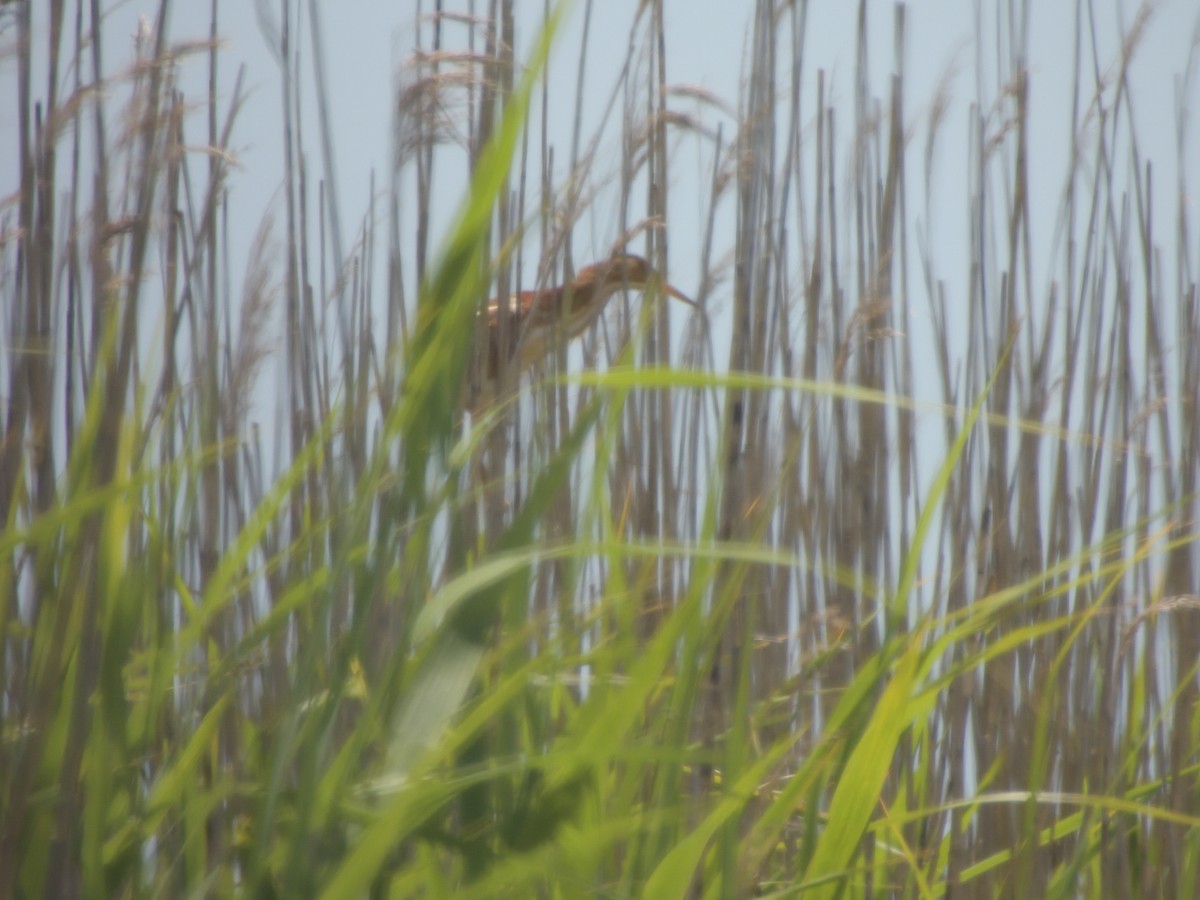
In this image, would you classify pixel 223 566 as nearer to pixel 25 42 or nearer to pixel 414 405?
pixel 414 405

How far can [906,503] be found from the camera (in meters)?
1.18

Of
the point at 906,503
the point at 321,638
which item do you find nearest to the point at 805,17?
the point at 906,503

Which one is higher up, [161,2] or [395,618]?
[161,2]

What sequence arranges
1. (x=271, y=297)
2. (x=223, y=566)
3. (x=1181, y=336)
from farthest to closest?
(x=1181, y=336), (x=271, y=297), (x=223, y=566)

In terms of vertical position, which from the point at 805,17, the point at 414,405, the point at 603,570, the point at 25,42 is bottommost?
the point at 603,570

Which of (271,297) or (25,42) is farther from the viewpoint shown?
(271,297)

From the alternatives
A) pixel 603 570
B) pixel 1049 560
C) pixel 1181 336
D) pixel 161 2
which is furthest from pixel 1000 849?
pixel 161 2

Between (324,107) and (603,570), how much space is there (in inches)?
20.7

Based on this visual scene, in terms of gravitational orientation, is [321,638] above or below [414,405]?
below

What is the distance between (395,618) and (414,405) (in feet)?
0.65

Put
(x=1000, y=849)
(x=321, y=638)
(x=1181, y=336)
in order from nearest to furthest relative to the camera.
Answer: (x=321, y=638), (x=1000, y=849), (x=1181, y=336)

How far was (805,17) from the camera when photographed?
1177 mm

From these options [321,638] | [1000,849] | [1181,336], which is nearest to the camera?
[321,638]

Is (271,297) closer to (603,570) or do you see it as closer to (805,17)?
(603,570)
